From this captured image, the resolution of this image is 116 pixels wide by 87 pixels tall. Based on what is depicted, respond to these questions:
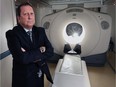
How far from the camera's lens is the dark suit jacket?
36.4 inches

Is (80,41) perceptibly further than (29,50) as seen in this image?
Yes

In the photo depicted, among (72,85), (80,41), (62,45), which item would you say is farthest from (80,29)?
(72,85)

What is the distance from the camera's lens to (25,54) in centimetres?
92

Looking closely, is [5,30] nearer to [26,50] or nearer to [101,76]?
[26,50]

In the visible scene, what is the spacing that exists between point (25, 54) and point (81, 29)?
52.0 inches

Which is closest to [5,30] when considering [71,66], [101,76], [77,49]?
[71,66]

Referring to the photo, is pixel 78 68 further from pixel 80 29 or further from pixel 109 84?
pixel 80 29

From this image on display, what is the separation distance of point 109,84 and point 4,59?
3.59 ft

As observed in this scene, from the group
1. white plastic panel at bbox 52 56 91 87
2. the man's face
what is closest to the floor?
white plastic panel at bbox 52 56 91 87

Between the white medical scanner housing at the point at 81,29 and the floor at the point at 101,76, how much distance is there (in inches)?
9.5

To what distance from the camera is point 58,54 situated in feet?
7.16

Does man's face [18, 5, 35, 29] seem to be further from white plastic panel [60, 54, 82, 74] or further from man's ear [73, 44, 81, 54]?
man's ear [73, 44, 81, 54]

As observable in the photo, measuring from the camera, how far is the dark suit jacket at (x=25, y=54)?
925 millimetres

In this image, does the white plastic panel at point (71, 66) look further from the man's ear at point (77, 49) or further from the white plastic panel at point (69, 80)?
the man's ear at point (77, 49)
